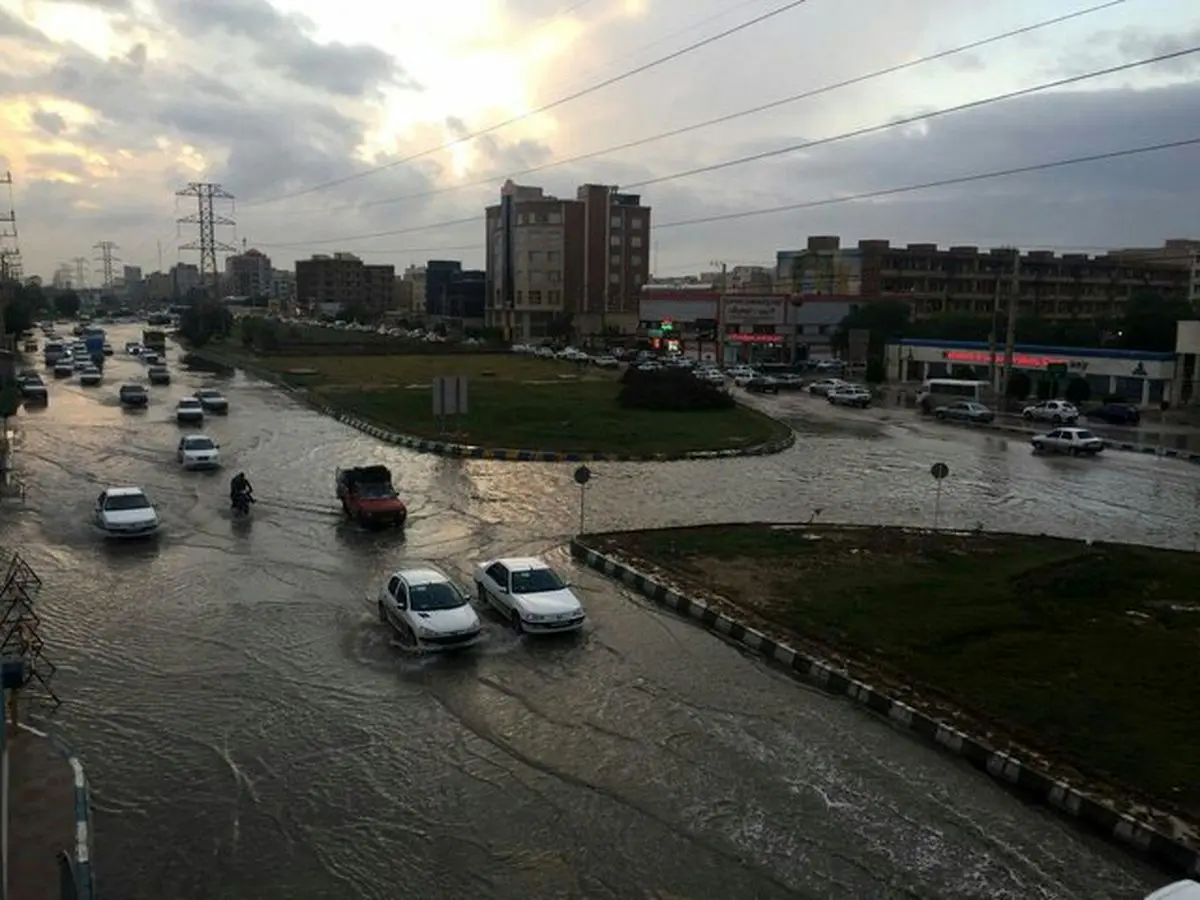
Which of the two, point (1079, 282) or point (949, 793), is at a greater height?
point (1079, 282)

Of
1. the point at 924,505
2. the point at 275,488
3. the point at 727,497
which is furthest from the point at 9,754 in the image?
the point at 924,505

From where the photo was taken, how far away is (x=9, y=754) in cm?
1154

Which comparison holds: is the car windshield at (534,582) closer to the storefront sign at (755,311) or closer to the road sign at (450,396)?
the road sign at (450,396)

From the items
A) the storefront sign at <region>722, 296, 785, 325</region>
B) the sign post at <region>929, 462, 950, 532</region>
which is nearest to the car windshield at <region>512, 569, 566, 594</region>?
the sign post at <region>929, 462, 950, 532</region>

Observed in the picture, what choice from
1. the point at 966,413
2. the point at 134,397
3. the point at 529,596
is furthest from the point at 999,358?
the point at 529,596

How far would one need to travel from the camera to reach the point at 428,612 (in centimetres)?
1619

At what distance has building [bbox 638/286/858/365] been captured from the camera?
95375 mm

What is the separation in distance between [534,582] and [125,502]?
1193cm

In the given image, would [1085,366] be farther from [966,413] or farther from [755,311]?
[755,311]

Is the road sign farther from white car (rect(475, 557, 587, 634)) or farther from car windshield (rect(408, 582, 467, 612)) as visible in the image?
car windshield (rect(408, 582, 467, 612))

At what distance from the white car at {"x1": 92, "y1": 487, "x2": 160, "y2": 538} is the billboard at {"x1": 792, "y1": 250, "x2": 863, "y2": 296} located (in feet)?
304

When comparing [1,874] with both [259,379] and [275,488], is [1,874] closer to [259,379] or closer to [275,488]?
[275,488]

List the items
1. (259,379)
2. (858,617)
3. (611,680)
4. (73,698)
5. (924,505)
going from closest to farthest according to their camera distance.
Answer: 1. (73,698)
2. (611,680)
3. (858,617)
4. (924,505)
5. (259,379)

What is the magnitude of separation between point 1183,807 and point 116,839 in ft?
35.9
